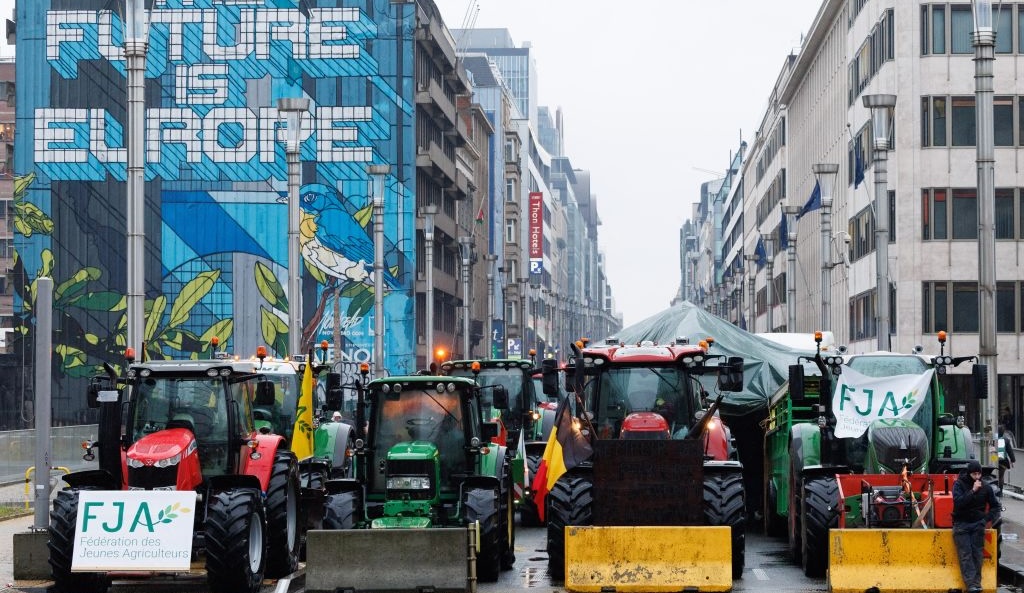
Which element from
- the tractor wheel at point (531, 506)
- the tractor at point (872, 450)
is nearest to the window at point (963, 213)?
the tractor wheel at point (531, 506)

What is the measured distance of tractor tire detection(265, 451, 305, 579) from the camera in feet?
63.1

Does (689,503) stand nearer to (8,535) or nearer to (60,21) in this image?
(8,535)

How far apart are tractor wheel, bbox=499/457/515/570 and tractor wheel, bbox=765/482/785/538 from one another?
5.52 m

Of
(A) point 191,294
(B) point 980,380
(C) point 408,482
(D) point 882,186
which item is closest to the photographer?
(C) point 408,482

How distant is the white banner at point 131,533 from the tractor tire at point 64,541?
18 cm

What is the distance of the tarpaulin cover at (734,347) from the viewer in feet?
94.2

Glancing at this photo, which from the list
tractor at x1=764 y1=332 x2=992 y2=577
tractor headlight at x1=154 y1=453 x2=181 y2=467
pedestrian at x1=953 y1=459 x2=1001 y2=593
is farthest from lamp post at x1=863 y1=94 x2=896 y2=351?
tractor headlight at x1=154 y1=453 x2=181 y2=467

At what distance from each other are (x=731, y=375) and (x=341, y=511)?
194 inches

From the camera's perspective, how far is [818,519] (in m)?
19.0

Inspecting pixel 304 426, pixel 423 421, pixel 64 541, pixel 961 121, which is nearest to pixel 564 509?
pixel 423 421

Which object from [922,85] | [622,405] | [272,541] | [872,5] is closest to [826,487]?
[622,405]

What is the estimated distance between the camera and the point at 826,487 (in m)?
19.1

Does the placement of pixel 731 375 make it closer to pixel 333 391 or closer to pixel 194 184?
pixel 333 391

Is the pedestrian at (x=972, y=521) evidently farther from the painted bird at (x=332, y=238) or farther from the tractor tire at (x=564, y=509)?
the painted bird at (x=332, y=238)
